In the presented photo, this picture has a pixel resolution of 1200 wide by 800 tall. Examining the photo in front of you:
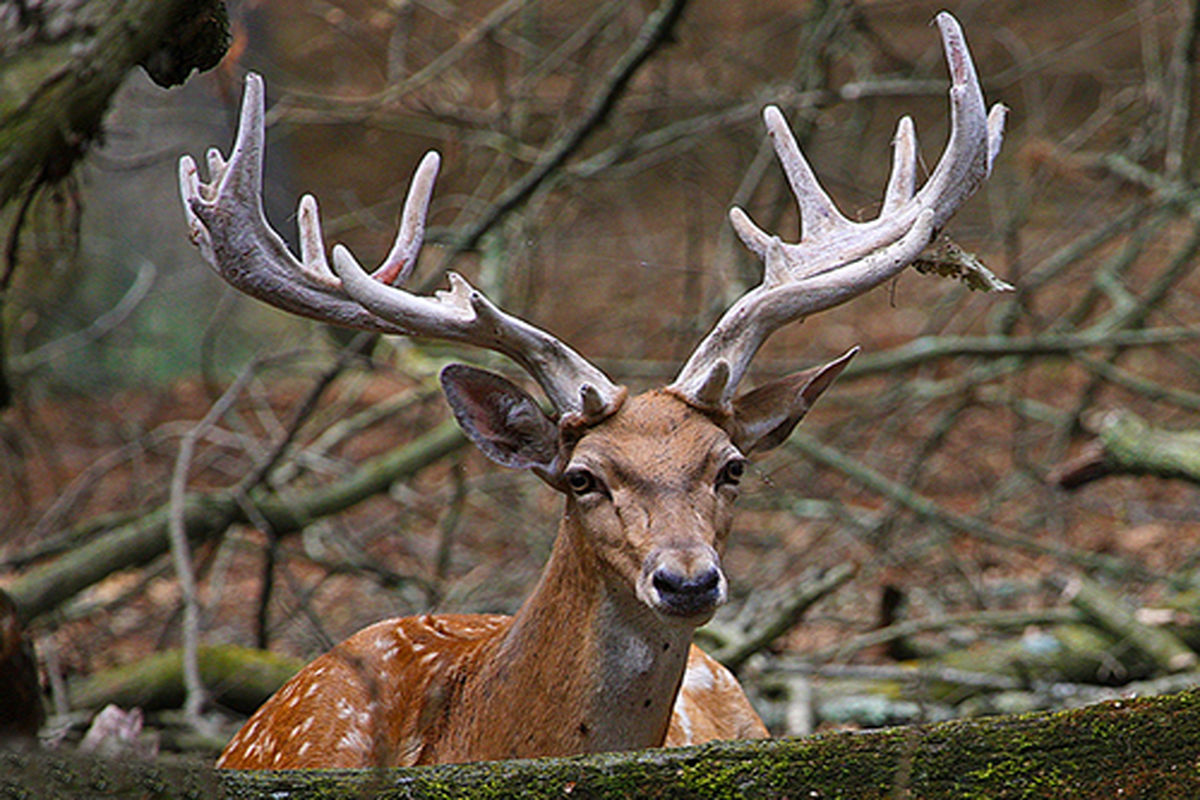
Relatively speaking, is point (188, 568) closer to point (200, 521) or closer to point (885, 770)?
point (200, 521)

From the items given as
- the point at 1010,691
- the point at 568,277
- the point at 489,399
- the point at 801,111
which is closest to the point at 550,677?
the point at 489,399

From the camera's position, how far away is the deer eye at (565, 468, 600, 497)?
11.4 feet

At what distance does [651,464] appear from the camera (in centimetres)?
342

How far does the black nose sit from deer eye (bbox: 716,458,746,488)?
416mm

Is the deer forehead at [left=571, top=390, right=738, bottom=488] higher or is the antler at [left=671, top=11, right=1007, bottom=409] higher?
the antler at [left=671, top=11, right=1007, bottom=409]

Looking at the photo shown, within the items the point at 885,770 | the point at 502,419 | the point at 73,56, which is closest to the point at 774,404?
the point at 502,419

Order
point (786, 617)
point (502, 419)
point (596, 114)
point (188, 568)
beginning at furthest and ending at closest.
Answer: point (596, 114) → point (786, 617) → point (188, 568) → point (502, 419)

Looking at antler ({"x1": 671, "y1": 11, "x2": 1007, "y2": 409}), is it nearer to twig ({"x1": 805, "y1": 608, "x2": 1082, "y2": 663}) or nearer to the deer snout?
the deer snout

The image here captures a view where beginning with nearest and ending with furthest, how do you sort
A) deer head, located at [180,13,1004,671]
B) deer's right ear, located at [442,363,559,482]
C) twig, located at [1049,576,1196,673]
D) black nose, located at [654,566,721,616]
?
1. black nose, located at [654,566,721,616]
2. deer head, located at [180,13,1004,671]
3. deer's right ear, located at [442,363,559,482]
4. twig, located at [1049,576,1196,673]

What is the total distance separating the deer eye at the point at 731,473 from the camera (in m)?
3.51

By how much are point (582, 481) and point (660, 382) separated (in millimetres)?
4772

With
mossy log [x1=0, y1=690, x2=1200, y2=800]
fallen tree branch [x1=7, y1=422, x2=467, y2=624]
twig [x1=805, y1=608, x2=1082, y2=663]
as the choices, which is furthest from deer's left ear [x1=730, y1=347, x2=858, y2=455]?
fallen tree branch [x1=7, y1=422, x2=467, y2=624]

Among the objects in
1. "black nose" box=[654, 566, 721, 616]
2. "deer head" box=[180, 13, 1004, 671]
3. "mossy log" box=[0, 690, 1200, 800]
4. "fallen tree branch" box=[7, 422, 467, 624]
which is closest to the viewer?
"mossy log" box=[0, 690, 1200, 800]

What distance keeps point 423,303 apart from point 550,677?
94cm
